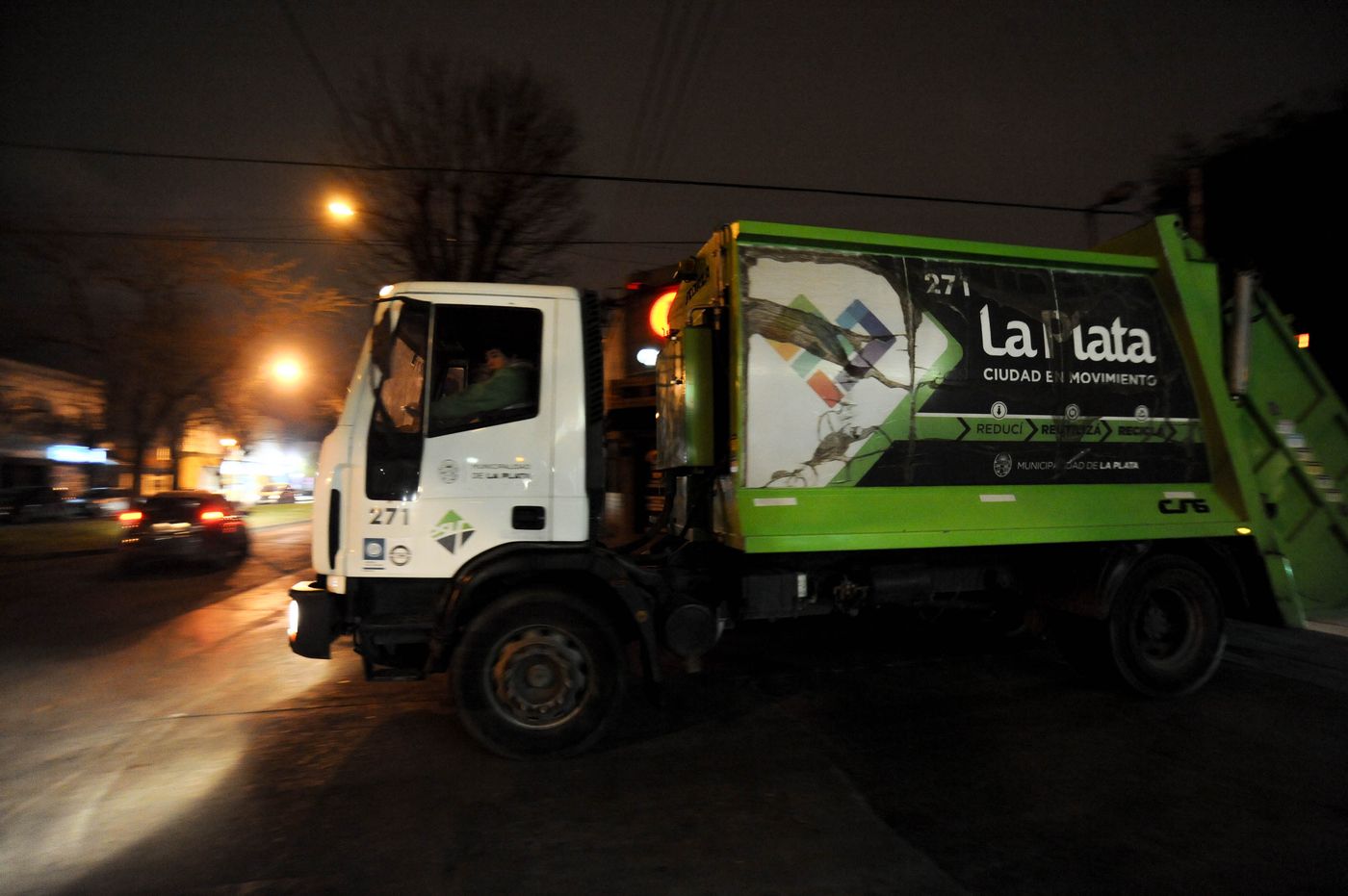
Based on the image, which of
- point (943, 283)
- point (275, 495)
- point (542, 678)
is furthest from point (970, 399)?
point (275, 495)

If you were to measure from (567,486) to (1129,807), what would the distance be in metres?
3.52

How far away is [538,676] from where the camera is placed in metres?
4.31

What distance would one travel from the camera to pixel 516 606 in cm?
427

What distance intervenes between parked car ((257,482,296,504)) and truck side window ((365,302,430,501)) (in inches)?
1886

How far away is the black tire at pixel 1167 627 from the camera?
538cm

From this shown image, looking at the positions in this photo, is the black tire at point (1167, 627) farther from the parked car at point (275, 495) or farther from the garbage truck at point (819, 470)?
the parked car at point (275, 495)

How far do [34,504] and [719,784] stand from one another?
34242mm

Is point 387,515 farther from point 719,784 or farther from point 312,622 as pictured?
point 719,784

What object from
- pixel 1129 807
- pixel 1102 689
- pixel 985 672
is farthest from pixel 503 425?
pixel 1102 689

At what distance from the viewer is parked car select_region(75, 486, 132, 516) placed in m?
29.9

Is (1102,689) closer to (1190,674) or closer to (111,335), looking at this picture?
(1190,674)

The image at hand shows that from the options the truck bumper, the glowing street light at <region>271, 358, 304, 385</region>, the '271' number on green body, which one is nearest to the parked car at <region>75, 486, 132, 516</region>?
the glowing street light at <region>271, 358, 304, 385</region>

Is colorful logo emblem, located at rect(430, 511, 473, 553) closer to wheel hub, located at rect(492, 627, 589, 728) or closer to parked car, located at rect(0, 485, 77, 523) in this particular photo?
wheel hub, located at rect(492, 627, 589, 728)

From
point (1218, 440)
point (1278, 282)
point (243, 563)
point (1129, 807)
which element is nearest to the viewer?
point (1129, 807)
